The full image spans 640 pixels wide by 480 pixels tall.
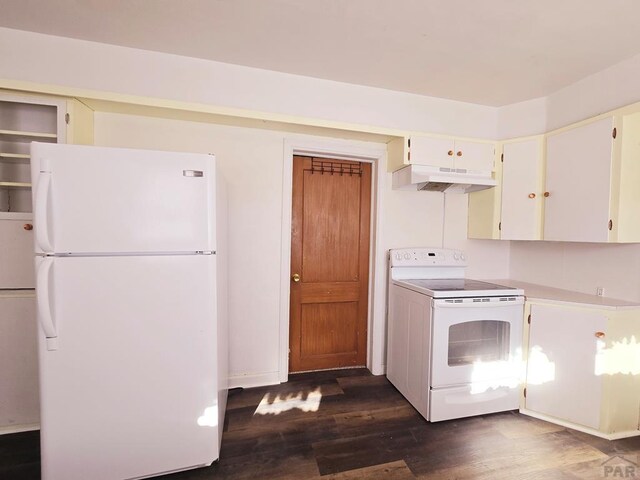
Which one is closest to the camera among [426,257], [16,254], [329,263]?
[16,254]

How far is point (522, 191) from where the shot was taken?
2418 millimetres

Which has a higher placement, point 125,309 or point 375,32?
point 375,32

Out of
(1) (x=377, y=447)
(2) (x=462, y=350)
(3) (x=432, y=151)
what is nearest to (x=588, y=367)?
(2) (x=462, y=350)

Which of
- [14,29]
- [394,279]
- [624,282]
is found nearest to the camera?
[14,29]

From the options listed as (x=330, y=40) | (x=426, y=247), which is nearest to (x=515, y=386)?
(x=426, y=247)

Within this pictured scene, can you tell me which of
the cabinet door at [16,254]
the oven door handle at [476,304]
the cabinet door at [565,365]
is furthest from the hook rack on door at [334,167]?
the cabinet door at [16,254]

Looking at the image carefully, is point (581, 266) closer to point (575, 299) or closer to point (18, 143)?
point (575, 299)

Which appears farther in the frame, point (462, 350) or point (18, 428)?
point (462, 350)

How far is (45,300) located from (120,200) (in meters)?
0.56

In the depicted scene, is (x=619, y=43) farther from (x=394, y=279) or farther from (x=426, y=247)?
(x=394, y=279)

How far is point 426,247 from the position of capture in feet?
8.95

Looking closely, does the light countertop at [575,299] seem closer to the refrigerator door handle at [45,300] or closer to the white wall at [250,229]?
the white wall at [250,229]

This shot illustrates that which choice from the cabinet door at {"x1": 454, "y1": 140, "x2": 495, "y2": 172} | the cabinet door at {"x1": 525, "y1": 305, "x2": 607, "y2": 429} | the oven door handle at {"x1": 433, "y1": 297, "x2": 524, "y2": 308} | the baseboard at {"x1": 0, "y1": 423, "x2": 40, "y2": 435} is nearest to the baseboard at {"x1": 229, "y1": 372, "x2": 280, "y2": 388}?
the baseboard at {"x1": 0, "y1": 423, "x2": 40, "y2": 435}

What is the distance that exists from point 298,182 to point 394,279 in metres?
1.24
